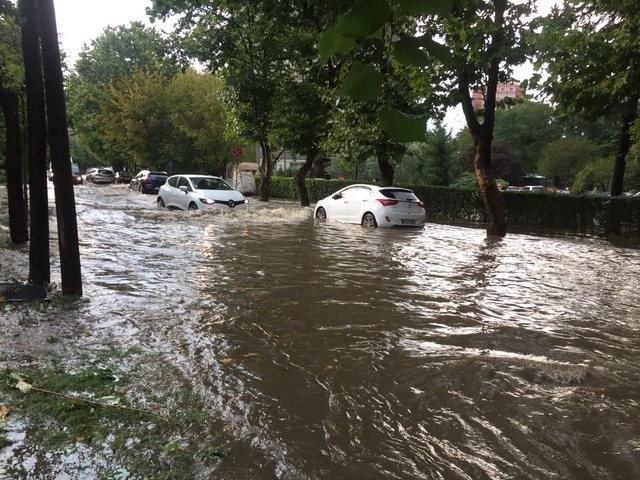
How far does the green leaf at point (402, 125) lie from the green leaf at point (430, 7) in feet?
0.85

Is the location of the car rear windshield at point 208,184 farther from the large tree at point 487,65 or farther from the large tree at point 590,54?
the large tree at point 590,54

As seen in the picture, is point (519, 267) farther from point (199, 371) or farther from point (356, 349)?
point (199, 371)

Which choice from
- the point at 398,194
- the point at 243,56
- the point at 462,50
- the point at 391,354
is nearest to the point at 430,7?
the point at 391,354

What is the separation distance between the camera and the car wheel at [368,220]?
634 inches

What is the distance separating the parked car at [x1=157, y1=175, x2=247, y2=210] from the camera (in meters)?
17.9

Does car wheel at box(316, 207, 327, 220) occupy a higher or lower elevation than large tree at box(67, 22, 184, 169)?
lower

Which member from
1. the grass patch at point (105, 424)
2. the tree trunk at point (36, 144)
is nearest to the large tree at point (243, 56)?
the tree trunk at point (36, 144)

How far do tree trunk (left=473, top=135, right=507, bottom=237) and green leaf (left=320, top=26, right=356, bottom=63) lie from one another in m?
14.6

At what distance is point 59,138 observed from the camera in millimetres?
5816

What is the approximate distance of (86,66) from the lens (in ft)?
177

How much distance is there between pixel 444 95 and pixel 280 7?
7882 mm

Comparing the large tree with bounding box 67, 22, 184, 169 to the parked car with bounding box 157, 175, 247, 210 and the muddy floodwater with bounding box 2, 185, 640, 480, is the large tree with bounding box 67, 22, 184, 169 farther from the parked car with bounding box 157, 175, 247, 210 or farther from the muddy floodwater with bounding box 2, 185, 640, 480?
the muddy floodwater with bounding box 2, 185, 640, 480

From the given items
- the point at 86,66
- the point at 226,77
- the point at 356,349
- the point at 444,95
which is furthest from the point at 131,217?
the point at 86,66

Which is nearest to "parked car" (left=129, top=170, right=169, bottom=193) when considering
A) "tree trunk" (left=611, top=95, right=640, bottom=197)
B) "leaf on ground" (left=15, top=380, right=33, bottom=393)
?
"tree trunk" (left=611, top=95, right=640, bottom=197)
